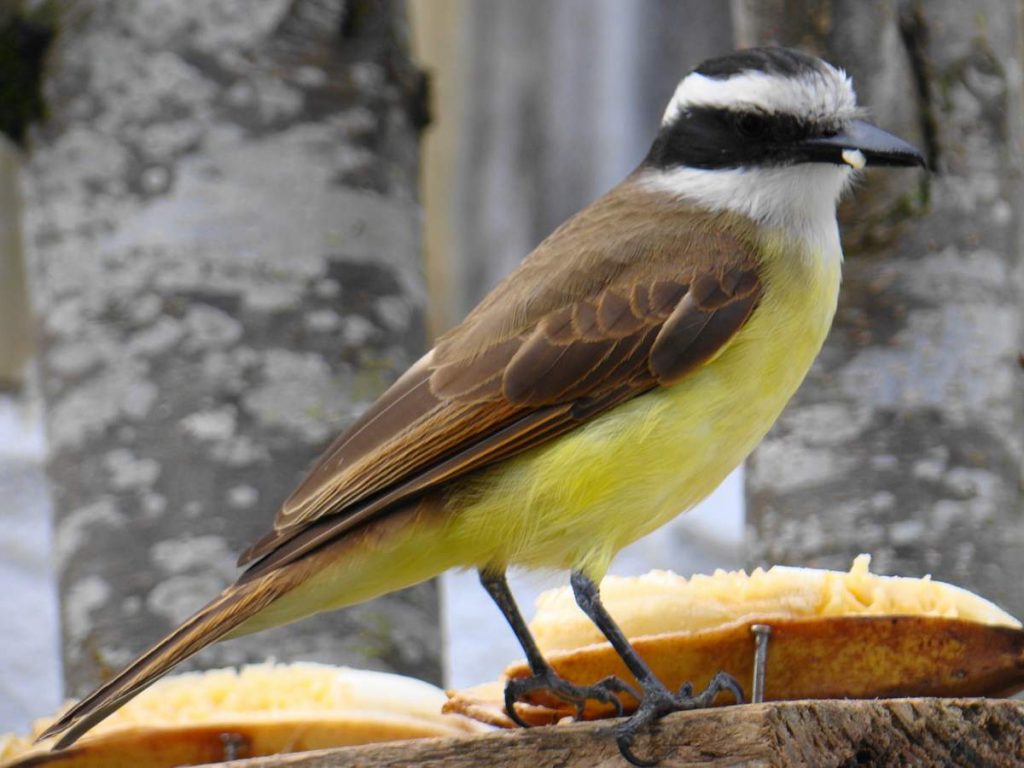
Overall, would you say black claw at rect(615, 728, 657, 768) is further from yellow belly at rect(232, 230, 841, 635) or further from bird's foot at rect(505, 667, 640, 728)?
yellow belly at rect(232, 230, 841, 635)

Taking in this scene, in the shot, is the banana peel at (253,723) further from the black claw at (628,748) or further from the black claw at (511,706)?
the black claw at (628,748)

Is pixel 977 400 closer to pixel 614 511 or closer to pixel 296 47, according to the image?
pixel 614 511

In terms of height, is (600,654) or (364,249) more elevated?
(364,249)

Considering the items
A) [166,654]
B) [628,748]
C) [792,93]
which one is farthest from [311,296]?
[628,748]

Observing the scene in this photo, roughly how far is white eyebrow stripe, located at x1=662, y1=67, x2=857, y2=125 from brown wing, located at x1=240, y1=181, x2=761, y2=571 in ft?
0.77

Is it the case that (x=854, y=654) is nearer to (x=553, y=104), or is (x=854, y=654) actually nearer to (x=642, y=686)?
(x=642, y=686)

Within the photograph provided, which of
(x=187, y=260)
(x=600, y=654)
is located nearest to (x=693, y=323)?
(x=600, y=654)

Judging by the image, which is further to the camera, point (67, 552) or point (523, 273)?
point (67, 552)

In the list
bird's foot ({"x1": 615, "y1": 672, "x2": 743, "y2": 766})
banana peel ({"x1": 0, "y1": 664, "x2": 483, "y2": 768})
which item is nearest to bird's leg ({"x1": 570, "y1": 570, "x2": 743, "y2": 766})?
bird's foot ({"x1": 615, "y1": 672, "x2": 743, "y2": 766})

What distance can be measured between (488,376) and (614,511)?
347 mm

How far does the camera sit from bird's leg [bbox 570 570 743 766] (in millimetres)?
2264

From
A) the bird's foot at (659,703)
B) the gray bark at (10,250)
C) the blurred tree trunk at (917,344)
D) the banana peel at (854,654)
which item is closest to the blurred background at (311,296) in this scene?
the blurred tree trunk at (917,344)

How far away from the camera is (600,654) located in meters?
2.76

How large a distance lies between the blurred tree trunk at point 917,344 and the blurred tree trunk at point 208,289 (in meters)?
0.95
